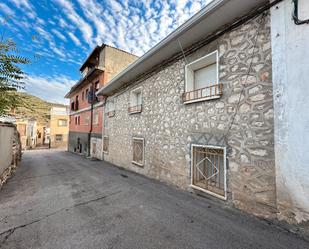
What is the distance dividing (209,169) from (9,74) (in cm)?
648

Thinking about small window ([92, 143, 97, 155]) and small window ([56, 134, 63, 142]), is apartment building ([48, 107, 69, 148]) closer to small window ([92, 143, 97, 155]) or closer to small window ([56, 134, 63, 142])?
small window ([56, 134, 63, 142])

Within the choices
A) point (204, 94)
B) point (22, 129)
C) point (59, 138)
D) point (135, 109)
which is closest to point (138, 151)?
point (135, 109)

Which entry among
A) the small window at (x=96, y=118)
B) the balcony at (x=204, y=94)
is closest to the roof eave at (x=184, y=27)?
the balcony at (x=204, y=94)

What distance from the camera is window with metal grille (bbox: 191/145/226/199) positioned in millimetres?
3852

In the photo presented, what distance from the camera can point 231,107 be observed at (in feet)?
11.4

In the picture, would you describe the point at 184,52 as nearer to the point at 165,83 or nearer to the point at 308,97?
the point at 165,83

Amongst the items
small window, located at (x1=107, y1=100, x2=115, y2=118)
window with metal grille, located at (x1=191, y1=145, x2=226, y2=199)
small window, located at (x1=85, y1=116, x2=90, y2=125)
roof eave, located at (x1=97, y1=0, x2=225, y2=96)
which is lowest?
window with metal grille, located at (x1=191, y1=145, x2=226, y2=199)

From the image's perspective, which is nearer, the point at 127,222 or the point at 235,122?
the point at 127,222

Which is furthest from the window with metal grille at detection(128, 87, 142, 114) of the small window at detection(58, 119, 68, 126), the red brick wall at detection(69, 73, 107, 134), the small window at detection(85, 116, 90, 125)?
the small window at detection(58, 119, 68, 126)

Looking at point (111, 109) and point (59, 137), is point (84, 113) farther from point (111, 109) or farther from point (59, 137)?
point (59, 137)

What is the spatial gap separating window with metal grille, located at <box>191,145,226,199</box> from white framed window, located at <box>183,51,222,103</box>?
1.39 m

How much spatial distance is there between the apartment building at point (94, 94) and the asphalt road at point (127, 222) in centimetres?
733

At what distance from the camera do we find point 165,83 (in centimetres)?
557

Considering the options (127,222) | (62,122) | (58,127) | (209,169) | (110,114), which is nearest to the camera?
(127,222)
